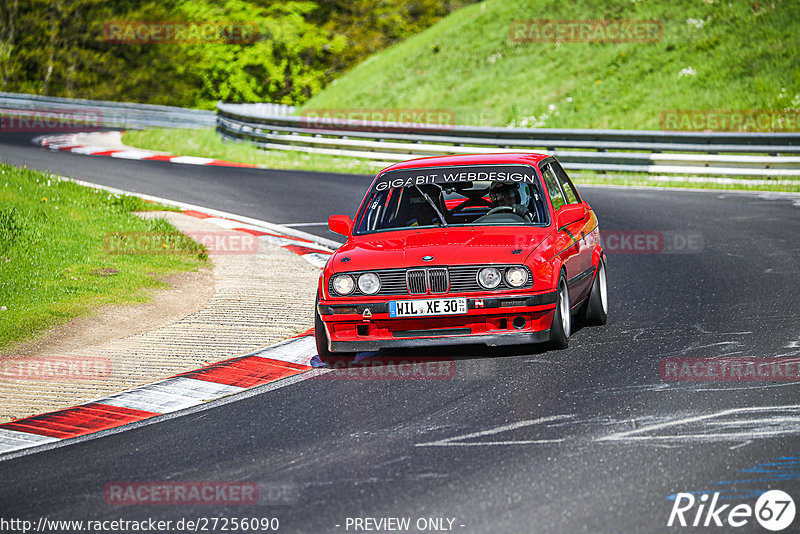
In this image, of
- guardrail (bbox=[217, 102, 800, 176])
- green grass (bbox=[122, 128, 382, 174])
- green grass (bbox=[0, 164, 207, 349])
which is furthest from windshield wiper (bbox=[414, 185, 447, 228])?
green grass (bbox=[122, 128, 382, 174])

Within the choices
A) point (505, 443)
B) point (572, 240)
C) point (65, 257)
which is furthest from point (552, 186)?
point (65, 257)

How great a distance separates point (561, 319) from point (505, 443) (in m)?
2.17

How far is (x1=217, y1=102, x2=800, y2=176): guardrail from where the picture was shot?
1998cm

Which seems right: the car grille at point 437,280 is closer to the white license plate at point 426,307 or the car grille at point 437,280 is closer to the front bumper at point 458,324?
the white license plate at point 426,307

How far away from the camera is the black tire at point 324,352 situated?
799 centimetres

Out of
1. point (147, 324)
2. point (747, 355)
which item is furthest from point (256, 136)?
point (747, 355)

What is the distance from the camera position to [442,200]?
899cm

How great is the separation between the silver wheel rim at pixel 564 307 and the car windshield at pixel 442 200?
85 centimetres

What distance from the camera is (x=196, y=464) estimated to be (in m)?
5.82

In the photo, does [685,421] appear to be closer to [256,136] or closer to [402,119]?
[256,136]

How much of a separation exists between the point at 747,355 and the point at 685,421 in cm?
178

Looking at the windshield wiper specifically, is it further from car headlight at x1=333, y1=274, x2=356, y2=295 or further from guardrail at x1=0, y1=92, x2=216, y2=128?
guardrail at x1=0, y1=92, x2=216, y2=128

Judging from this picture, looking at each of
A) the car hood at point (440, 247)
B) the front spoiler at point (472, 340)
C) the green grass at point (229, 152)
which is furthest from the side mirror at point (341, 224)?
the green grass at point (229, 152)

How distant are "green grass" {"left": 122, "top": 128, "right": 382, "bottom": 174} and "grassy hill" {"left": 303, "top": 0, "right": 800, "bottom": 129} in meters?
7.75
